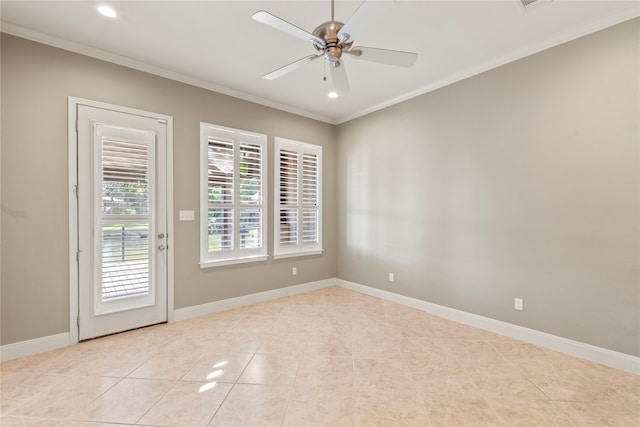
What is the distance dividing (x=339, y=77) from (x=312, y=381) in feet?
8.22

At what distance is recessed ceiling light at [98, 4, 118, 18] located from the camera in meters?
2.30

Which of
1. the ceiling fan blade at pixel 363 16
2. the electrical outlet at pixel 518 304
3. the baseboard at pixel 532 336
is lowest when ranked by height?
the baseboard at pixel 532 336

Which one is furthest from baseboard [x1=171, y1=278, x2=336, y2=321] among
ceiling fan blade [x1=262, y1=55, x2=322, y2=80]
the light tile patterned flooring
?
ceiling fan blade [x1=262, y1=55, x2=322, y2=80]

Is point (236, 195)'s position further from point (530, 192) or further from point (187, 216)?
point (530, 192)

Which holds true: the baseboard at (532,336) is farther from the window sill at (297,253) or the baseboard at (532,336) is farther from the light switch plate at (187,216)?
the light switch plate at (187,216)

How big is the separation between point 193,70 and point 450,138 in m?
3.27

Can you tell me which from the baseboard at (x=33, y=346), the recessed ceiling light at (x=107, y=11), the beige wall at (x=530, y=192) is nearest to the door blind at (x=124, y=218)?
the baseboard at (x=33, y=346)

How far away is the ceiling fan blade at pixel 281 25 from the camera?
1.66 meters

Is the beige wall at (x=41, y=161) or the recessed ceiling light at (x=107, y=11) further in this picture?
the beige wall at (x=41, y=161)

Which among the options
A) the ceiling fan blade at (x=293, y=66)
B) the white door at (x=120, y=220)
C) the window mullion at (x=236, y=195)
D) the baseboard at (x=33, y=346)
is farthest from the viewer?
the window mullion at (x=236, y=195)

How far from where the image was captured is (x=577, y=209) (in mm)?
2613

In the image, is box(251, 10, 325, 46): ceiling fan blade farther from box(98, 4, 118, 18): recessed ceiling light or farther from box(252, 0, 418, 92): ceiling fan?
box(98, 4, 118, 18): recessed ceiling light

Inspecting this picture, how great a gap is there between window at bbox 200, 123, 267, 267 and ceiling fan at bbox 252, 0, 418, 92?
1.75 metres

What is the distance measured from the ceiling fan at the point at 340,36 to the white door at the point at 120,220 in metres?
1.94
